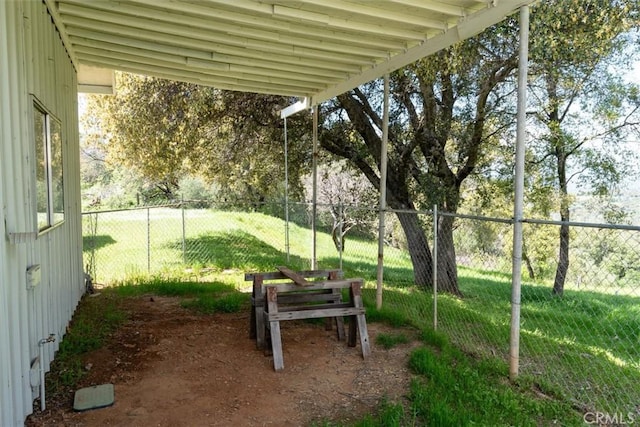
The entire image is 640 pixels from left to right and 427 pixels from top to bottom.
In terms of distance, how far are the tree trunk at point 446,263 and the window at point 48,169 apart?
21.4 feet

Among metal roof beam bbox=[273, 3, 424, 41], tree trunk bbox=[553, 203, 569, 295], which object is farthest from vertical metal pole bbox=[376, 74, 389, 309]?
tree trunk bbox=[553, 203, 569, 295]

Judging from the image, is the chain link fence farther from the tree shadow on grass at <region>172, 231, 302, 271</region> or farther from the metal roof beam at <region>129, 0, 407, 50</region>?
the metal roof beam at <region>129, 0, 407, 50</region>

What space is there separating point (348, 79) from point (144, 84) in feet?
18.1

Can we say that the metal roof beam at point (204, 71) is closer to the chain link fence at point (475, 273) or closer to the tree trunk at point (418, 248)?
the chain link fence at point (475, 273)

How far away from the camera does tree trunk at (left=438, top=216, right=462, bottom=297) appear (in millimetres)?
8508

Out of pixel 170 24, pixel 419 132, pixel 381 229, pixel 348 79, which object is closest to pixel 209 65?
pixel 170 24

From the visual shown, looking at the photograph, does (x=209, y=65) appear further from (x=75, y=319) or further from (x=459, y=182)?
(x=459, y=182)

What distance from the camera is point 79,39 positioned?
16.3 ft

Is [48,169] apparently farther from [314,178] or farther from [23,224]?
[314,178]

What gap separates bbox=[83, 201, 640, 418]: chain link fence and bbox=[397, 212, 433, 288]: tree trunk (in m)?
0.02

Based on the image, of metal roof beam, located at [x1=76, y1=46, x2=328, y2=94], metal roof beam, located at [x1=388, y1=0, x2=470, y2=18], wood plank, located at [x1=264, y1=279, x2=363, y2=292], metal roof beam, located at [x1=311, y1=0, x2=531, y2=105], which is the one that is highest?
metal roof beam, located at [x1=388, y1=0, x2=470, y2=18]

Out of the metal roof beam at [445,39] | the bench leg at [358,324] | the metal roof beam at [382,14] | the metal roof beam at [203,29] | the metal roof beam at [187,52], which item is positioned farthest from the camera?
the metal roof beam at [187,52]

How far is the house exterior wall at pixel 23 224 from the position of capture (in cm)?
264

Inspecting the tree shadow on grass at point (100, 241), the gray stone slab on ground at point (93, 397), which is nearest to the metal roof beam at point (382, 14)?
the gray stone slab on ground at point (93, 397)
